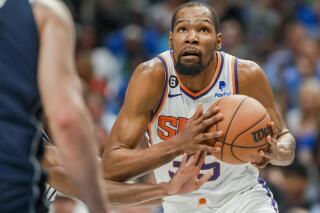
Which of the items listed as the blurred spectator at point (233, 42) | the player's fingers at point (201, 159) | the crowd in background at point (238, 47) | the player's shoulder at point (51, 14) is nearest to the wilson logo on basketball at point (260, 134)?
the player's fingers at point (201, 159)

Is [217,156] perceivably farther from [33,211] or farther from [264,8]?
[264,8]

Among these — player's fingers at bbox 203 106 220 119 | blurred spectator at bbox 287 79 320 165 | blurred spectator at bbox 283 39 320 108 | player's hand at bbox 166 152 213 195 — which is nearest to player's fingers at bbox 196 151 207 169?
player's hand at bbox 166 152 213 195

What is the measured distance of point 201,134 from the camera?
4.89m

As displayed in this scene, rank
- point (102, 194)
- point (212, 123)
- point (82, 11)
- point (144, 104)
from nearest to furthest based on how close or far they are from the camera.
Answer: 1. point (102, 194)
2. point (212, 123)
3. point (144, 104)
4. point (82, 11)

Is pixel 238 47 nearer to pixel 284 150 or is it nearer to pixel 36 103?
pixel 284 150

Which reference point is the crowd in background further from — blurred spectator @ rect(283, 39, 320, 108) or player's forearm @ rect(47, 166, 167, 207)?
player's forearm @ rect(47, 166, 167, 207)

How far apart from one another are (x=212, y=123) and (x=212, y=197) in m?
0.85

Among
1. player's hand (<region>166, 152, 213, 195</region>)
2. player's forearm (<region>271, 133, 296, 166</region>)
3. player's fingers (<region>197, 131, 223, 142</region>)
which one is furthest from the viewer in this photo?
player's forearm (<region>271, 133, 296, 166</region>)

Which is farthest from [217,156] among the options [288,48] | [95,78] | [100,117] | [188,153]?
[288,48]

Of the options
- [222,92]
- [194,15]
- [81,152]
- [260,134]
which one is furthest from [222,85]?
[81,152]

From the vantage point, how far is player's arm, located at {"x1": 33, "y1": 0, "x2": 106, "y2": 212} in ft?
9.85

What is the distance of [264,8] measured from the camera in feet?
43.8

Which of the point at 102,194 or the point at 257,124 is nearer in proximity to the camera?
the point at 102,194

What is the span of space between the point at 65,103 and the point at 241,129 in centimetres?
214
